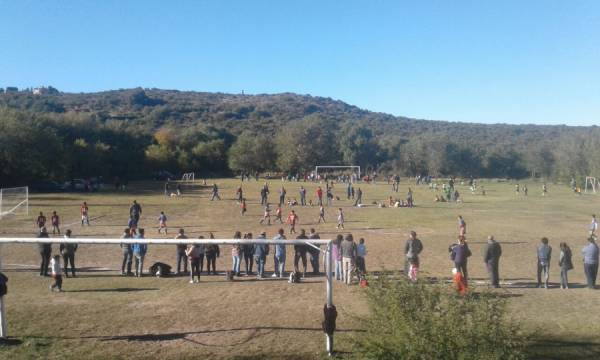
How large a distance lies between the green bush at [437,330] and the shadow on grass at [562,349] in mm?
3385

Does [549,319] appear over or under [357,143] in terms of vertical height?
under

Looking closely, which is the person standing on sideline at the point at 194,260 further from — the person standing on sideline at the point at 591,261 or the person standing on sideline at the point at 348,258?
the person standing on sideline at the point at 591,261

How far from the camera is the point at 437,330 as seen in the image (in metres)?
5.62

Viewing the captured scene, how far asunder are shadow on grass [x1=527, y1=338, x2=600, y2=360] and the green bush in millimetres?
3385

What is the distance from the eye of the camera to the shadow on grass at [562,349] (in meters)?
8.80

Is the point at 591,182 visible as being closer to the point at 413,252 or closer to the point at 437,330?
the point at 413,252

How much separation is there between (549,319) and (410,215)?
21568 millimetres

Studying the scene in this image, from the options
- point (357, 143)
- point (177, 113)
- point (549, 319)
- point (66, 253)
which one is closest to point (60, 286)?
point (66, 253)

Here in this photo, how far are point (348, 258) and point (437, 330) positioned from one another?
8528 mm

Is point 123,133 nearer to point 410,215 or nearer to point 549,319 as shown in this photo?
point 410,215

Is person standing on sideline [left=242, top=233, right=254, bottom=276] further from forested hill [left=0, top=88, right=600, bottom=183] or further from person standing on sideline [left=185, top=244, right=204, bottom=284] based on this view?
forested hill [left=0, top=88, right=600, bottom=183]

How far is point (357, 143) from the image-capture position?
98188mm

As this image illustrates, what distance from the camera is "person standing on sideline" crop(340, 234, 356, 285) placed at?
1414 centimetres

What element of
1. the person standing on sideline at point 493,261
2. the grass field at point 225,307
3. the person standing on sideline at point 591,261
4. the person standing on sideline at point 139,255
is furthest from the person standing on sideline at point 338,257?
the person standing on sideline at point 591,261
